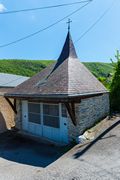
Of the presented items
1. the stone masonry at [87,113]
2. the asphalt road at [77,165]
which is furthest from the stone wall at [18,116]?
the asphalt road at [77,165]

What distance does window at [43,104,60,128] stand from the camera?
1282cm

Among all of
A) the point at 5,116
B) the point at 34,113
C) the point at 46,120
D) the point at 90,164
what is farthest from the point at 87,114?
the point at 5,116

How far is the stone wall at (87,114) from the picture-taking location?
11727 mm

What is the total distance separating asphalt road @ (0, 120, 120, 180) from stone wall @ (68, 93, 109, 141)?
3.84 feet

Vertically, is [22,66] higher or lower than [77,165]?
higher

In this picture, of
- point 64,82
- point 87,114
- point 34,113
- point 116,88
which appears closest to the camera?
point 64,82

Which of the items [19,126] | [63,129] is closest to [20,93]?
[19,126]

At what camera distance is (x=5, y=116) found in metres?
16.5

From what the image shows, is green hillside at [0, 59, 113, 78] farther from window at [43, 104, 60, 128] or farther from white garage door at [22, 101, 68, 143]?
window at [43, 104, 60, 128]

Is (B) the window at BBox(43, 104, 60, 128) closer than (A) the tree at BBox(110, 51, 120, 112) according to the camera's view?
Yes

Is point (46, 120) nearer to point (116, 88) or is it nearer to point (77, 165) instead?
point (77, 165)

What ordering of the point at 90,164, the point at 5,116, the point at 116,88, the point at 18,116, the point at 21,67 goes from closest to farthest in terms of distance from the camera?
the point at 90,164 < the point at 18,116 < the point at 5,116 < the point at 116,88 < the point at 21,67

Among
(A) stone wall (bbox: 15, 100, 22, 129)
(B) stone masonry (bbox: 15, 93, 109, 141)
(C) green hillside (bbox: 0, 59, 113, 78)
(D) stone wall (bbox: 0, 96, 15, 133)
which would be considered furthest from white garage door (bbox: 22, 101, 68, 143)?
(C) green hillside (bbox: 0, 59, 113, 78)

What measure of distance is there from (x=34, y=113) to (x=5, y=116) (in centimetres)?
324
